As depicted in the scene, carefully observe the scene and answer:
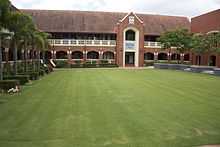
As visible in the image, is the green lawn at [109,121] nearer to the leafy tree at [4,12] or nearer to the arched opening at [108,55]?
the leafy tree at [4,12]

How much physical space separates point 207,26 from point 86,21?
23.8m

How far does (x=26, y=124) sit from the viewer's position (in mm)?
10859

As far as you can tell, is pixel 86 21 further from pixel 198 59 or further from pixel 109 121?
pixel 109 121

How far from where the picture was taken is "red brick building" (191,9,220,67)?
46.6m

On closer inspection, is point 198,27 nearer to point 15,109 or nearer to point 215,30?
point 215,30

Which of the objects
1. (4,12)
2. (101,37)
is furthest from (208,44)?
(4,12)

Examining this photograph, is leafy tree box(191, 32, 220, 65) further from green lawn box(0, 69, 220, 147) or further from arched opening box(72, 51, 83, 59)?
green lawn box(0, 69, 220, 147)

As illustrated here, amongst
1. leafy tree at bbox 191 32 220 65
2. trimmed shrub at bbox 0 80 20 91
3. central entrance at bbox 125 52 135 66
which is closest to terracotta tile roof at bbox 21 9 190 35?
central entrance at bbox 125 52 135 66

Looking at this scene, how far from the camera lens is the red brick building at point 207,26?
153ft

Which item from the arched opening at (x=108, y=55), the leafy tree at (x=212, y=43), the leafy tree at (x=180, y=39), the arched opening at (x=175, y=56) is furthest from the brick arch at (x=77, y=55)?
the leafy tree at (x=212, y=43)

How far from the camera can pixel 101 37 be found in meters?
63.3

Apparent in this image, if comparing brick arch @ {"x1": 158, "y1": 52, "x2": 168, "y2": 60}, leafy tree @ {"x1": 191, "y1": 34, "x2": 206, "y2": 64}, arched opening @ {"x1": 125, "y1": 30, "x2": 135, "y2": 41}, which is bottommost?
A: brick arch @ {"x1": 158, "y1": 52, "x2": 168, "y2": 60}

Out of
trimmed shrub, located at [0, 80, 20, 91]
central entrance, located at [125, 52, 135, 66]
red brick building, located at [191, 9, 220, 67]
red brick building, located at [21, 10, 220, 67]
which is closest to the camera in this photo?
trimmed shrub, located at [0, 80, 20, 91]

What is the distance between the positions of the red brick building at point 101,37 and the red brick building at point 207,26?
6.79 meters
